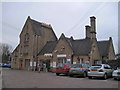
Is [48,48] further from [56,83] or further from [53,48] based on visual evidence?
[56,83]

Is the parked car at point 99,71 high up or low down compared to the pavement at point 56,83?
up

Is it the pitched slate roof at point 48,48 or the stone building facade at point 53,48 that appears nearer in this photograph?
the stone building facade at point 53,48

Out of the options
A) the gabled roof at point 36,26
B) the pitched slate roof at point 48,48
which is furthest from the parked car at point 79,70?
the gabled roof at point 36,26

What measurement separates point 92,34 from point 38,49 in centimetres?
1334

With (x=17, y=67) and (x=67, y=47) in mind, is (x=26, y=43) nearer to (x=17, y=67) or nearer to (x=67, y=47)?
(x=17, y=67)

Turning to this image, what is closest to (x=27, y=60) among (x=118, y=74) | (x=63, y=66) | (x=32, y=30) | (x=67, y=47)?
(x=32, y=30)

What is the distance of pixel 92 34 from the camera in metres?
34.6

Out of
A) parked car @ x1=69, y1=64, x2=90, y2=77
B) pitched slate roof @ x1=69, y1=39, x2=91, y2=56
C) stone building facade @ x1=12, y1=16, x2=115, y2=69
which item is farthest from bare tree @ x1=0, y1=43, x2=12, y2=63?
parked car @ x1=69, y1=64, x2=90, y2=77

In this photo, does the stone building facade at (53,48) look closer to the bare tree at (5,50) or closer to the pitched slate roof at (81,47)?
the pitched slate roof at (81,47)

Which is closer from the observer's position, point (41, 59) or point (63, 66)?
point (63, 66)

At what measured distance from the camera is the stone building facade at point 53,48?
33.2m

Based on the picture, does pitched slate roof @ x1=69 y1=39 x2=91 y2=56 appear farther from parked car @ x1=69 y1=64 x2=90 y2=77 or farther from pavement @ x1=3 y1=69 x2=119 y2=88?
pavement @ x1=3 y1=69 x2=119 y2=88

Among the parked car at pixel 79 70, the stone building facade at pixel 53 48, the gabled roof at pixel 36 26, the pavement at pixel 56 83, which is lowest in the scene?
the pavement at pixel 56 83

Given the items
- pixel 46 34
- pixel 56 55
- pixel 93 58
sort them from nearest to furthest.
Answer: pixel 93 58 → pixel 56 55 → pixel 46 34
